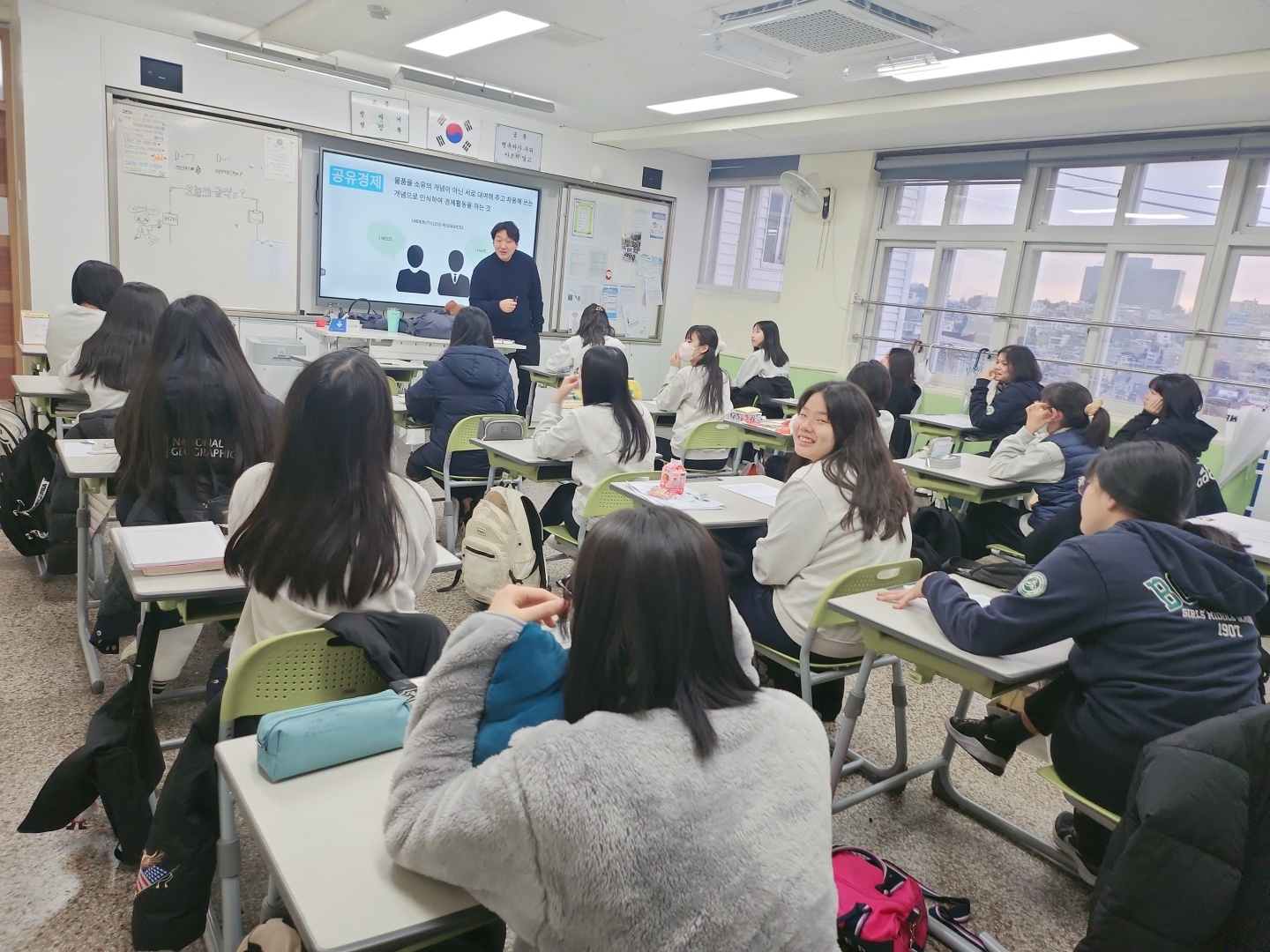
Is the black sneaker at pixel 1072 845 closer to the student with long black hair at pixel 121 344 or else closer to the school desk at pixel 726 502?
the school desk at pixel 726 502

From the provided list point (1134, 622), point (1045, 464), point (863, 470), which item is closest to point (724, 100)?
point (1045, 464)

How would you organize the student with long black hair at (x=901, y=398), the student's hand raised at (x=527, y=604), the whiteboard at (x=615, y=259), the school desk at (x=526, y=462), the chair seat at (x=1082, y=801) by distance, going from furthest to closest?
the whiteboard at (x=615, y=259)
the student with long black hair at (x=901, y=398)
the school desk at (x=526, y=462)
the chair seat at (x=1082, y=801)
the student's hand raised at (x=527, y=604)

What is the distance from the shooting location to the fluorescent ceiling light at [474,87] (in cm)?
630

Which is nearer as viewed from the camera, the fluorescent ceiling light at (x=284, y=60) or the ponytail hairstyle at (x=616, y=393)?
the ponytail hairstyle at (x=616, y=393)

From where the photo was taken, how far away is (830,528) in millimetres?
2369

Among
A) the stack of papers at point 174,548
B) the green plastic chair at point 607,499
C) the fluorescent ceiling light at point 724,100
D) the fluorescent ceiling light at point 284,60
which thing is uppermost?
the fluorescent ceiling light at point 724,100

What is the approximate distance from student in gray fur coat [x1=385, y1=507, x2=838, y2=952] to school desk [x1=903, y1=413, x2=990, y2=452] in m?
5.14

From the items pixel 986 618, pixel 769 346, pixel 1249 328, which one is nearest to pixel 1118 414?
pixel 1249 328

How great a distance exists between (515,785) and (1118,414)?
6363 mm

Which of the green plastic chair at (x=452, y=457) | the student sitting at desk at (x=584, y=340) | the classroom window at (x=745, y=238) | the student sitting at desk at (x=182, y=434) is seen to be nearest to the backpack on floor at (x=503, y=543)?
the green plastic chair at (x=452, y=457)

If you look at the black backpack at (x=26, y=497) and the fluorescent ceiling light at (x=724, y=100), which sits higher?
the fluorescent ceiling light at (x=724, y=100)

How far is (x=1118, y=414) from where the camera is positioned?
239 inches

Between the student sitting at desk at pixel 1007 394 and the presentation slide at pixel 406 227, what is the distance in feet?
14.4

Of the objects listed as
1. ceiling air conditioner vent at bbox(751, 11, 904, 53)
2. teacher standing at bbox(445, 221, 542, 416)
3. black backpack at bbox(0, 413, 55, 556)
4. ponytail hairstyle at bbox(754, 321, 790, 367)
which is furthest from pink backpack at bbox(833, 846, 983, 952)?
teacher standing at bbox(445, 221, 542, 416)
